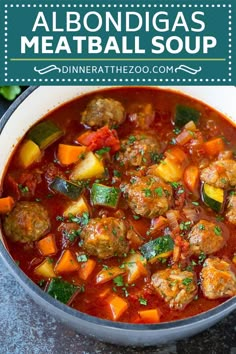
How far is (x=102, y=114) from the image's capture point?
5.18 metres

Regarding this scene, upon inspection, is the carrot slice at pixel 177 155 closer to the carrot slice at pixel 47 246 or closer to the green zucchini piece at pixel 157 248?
the green zucchini piece at pixel 157 248

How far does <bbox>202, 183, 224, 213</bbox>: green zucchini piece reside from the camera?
192 inches

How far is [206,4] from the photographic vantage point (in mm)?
4812

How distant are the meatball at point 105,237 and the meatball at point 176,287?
302 mm

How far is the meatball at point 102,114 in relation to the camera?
5.18 m

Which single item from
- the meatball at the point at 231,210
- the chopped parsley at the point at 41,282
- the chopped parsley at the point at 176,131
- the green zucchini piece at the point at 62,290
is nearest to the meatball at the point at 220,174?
the meatball at the point at 231,210

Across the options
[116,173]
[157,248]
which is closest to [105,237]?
[157,248]

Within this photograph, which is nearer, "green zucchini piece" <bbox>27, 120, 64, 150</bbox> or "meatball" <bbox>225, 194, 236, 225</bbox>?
"meatball" <bbox>225, 194, 236, 225</bbox>

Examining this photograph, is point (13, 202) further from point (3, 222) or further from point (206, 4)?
point (206, 4)

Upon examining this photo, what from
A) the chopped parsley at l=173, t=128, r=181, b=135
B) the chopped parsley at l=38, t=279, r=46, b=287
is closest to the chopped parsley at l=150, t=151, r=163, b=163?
the chopped parsley at l=173, t=128, r=181, b=135

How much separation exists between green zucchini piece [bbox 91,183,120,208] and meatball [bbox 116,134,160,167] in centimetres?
27

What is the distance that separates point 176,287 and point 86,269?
1.84ft

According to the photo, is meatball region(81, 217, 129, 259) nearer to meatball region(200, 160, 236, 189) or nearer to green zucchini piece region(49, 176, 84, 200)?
green zucchini piece region(49, 176, 84, 200)

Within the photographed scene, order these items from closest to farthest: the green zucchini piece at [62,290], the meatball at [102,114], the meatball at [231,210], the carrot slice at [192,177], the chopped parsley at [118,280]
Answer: the green zucchini piece at [62,290], the chopped parsley at [118,280], the meatball at [231,210], the carrot slice at [192,177], the meatball at [102,114]
